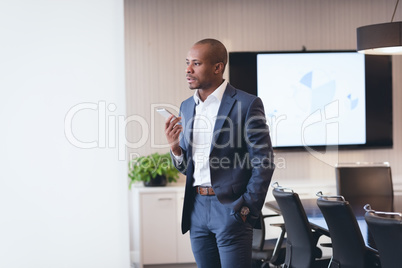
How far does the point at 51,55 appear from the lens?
3428 mm

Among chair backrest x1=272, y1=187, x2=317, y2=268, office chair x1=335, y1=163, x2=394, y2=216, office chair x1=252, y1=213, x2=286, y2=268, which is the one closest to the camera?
chair backrest x1=272, y1=187, x2=317, y2=268

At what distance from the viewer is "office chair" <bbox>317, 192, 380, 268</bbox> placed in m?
3.22

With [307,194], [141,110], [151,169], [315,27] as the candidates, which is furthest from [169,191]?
[315,27]

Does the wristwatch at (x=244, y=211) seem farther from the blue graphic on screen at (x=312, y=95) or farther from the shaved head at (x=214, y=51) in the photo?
the blue graphic on screen at (x=312, y=95)

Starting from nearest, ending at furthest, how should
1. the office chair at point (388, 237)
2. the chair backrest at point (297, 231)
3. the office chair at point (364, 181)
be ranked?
the office chair at point (388, 237) < the chair backrest at point (297, 231) < the office chair at point (364, 181)

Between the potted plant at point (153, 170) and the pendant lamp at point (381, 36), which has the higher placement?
the pendant lamp at point (381, 36)

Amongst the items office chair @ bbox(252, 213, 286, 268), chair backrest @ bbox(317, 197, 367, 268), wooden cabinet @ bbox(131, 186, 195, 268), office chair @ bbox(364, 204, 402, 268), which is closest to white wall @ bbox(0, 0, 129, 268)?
chair backrest @ bbox(317, 197, 367, 268)

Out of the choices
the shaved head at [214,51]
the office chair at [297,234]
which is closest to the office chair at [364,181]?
the office chair at [297,234]

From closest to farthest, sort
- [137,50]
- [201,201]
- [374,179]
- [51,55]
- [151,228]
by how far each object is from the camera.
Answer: [201,201]
[51,55]
[374,179]
[151,228]
[137,50]

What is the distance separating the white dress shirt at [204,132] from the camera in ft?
9.13

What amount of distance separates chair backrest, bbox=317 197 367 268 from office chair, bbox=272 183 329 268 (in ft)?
0.99

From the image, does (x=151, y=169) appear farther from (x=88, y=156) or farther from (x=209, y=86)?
(x=209, y=86)

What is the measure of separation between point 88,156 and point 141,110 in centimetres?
273

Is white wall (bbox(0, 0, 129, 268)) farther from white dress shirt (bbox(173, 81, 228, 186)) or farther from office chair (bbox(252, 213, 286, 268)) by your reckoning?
office chair (bbox(252, 213, 286, 268))
